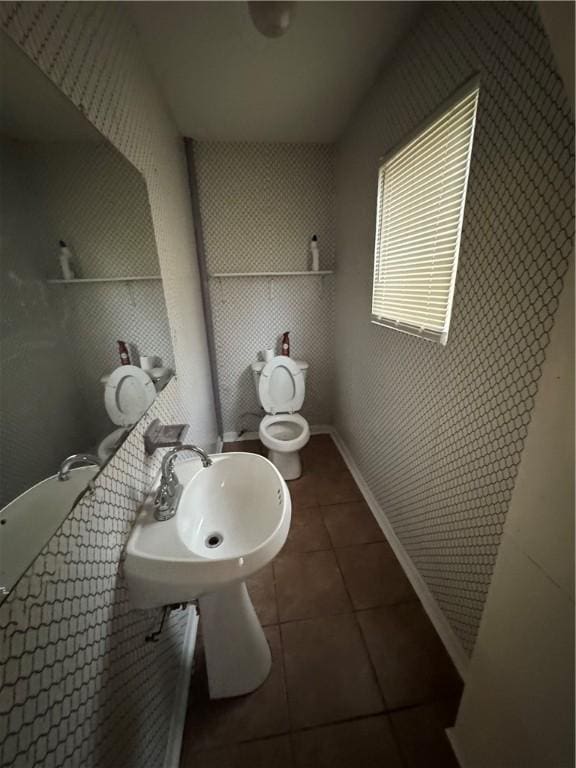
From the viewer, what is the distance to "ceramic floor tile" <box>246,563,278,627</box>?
124cm

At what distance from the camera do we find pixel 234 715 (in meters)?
0.97

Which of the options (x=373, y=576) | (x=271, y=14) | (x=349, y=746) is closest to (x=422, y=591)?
(x=373, y=576)

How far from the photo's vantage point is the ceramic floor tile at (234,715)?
0.91 meters

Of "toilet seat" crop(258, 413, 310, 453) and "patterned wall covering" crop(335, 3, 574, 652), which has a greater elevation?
"patterned wall covering" crop(335, 3, 574, 652)

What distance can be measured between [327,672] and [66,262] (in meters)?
1.61

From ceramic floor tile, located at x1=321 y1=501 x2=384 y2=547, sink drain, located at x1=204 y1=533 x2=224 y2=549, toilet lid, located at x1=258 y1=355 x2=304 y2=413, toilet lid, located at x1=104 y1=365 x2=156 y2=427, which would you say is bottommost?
ceramic floor tile, located at x1=321 y1=501 x2=384 y2=547

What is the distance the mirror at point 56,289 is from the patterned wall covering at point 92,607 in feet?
0.19

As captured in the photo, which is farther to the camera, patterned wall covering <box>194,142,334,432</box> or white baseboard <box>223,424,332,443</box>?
white baseboard <box>223,424,332,443</box>

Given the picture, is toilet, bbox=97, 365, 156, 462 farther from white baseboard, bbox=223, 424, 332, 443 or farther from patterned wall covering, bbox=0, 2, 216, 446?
white baseboard, bbox=223, 424, 332, 443

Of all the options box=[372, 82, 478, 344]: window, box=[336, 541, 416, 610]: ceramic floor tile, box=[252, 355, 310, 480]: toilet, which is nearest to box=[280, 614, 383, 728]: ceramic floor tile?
box=[336, 541, 416, 610]: ceramic floor tile

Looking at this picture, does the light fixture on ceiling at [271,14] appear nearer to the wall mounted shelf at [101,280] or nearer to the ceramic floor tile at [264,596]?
the wall mounted shelf at [101,280]

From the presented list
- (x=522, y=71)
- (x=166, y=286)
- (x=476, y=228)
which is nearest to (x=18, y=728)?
(x=166, y=286)

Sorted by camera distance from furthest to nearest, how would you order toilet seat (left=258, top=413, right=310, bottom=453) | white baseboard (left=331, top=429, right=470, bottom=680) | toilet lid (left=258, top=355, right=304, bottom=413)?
toilet lid (left=258, top=355, right=304, bottom=413) → toilet seat (left=258, top=413, right=310, bottom=453) → white baseboard (left=331, top=429, right=470, bottom=680)

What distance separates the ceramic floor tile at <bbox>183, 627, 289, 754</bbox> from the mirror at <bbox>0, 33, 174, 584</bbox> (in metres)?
1.00
